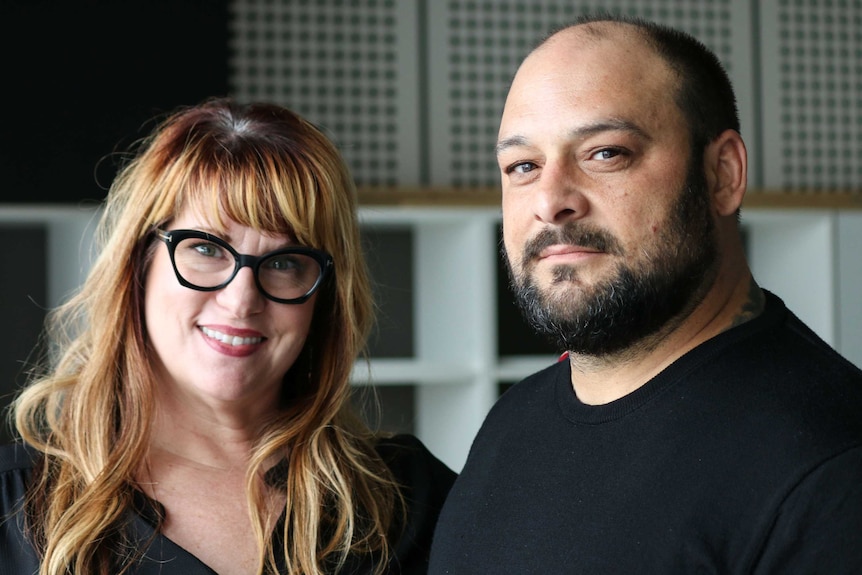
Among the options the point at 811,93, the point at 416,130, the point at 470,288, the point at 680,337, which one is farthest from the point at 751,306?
the point at 811,93

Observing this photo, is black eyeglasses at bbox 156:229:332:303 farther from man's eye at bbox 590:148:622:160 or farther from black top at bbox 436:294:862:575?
man's eye at bbox 590:148:622:160

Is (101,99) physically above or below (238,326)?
above

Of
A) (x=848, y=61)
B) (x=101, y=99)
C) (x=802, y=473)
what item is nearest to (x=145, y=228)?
(x=802, y=473)

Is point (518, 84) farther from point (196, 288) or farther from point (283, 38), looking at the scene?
point (283, 38)

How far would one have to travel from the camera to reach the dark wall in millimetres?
3002

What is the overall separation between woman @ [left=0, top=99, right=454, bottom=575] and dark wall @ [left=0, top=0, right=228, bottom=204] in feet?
3.77

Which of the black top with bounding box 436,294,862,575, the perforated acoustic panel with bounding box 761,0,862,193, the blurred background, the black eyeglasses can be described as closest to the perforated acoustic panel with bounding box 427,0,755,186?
the blurred background

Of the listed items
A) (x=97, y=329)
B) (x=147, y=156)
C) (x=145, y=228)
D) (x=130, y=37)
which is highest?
(x=130, y=37)

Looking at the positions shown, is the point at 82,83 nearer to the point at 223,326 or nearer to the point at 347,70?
the point at 347,70

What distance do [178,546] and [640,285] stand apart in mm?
873

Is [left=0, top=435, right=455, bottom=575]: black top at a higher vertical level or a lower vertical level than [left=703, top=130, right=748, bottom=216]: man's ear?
lower

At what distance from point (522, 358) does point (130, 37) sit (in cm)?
163

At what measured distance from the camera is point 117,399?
1896 mm

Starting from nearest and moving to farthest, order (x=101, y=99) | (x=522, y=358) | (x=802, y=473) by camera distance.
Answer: (x=802, y=473) → (x=101, y=99) → (x=522, y=358)
